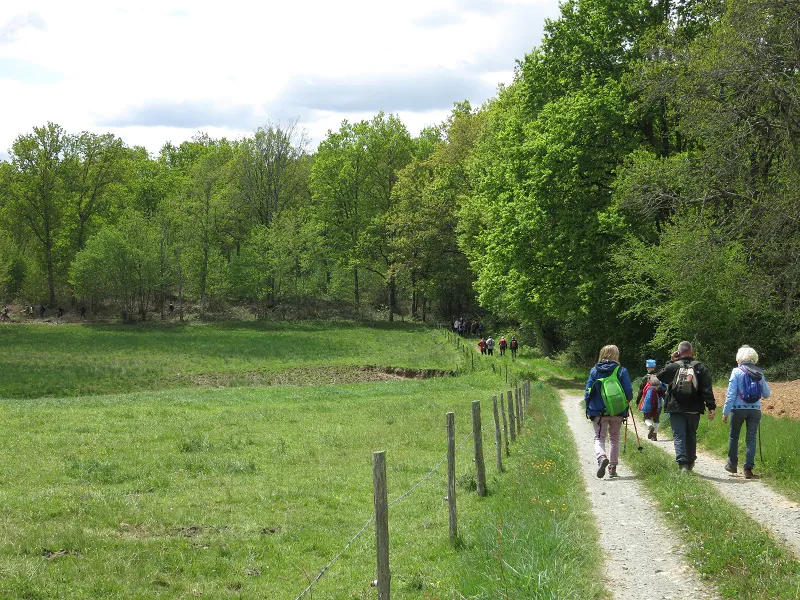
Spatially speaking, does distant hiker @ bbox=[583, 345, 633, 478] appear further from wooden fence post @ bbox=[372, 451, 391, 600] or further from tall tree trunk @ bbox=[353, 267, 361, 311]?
tall tree trunk @ bbox=[353, 267, 361, 311]

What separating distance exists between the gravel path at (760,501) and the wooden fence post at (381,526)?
14.2ft

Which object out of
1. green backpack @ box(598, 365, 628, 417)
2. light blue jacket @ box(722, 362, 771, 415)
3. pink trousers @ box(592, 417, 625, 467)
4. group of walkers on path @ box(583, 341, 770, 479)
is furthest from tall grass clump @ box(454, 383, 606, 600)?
light blue jacket @ box(722, 362, 771, 415)

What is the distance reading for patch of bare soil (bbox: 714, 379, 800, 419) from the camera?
18766 mm

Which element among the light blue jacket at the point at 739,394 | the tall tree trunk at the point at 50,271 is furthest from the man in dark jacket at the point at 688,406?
the tall tree trunk at the point at 50,271

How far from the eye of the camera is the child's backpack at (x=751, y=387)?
12688 mm

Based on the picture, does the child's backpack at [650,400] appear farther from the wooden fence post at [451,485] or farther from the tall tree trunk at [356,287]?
the tall tree trunk at [356,287]

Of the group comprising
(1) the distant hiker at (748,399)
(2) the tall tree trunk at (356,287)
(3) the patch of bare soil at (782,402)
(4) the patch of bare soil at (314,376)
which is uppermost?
(2) the tall tree trunk at (356,287)

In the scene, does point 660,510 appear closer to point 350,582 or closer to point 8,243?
point 350,582

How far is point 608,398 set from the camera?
12648 mm

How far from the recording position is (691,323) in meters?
29.4

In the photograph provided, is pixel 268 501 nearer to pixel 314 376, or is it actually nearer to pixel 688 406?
pixel 688 406

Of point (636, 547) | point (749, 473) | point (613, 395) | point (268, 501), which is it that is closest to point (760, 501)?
point (749, 473)

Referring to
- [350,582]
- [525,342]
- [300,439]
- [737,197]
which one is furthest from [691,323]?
[525,342]

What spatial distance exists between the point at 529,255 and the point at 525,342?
20.3 m
